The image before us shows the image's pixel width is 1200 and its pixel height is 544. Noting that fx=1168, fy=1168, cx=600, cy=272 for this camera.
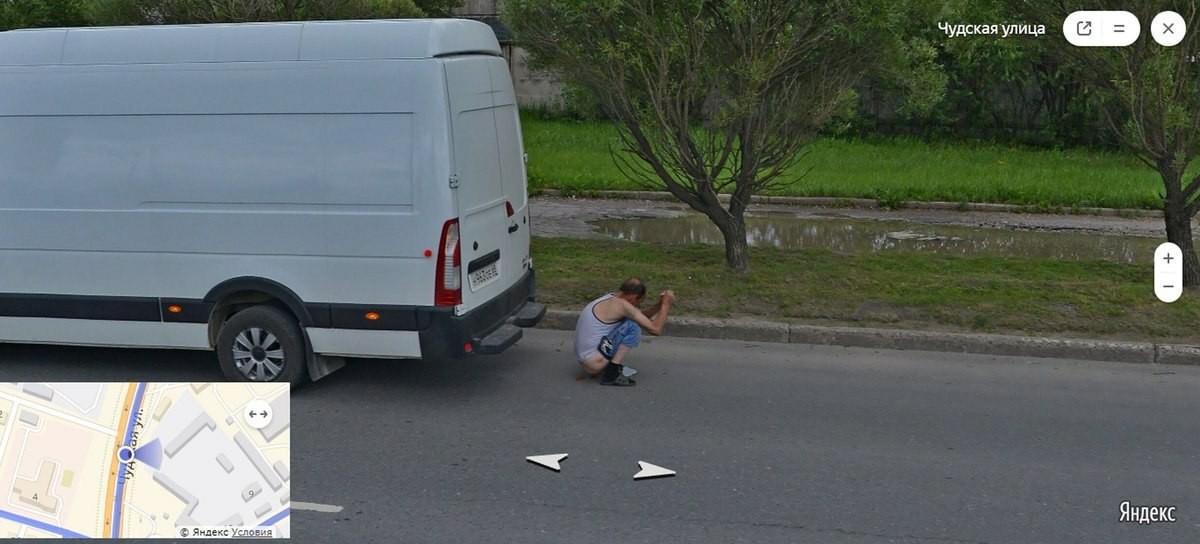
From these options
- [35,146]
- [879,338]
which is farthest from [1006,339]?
[35,146]

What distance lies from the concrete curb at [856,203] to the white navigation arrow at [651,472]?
32.0ft

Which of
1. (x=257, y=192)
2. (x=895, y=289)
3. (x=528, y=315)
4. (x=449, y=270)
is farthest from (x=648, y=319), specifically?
(x=895, y=289)

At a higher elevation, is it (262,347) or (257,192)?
(257,192)

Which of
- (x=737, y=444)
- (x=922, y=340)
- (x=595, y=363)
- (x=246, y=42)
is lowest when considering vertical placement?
(x=737, y=444)

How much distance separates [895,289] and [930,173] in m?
8.17

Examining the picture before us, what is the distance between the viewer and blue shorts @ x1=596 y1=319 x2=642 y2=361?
Result: 25.8ft

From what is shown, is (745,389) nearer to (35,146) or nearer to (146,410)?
(146,410)

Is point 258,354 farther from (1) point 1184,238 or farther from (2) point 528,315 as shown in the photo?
(1) point 1184,238

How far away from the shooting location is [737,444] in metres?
6.70

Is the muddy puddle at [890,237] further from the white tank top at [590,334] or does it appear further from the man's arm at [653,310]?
the white tank top at [590,334]

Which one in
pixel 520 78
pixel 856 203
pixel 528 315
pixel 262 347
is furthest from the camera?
pixel 520 78

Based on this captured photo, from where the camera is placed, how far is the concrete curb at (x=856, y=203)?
49.9ft

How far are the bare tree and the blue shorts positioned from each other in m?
2.97

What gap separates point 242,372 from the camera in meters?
7.55
